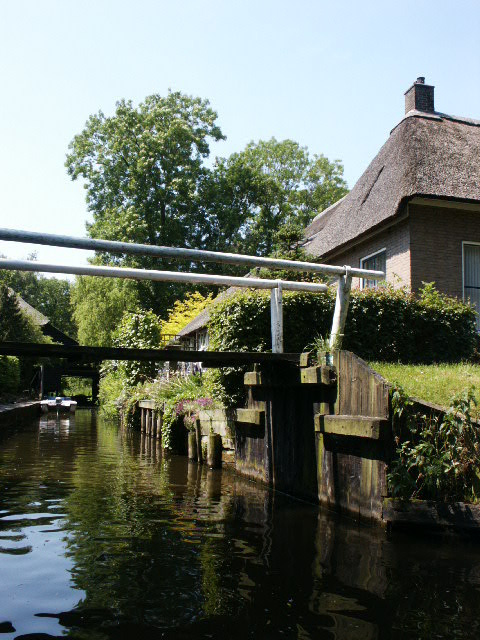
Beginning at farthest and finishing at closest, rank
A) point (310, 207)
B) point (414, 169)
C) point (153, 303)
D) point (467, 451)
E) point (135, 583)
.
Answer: point (310, 207), point (153, 303), point (414, 169), point (467, 451), point (135, 583)

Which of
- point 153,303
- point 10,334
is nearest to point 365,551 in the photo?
point 10,334

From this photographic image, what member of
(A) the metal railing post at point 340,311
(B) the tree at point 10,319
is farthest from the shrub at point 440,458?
(B) the tree at point 10,319

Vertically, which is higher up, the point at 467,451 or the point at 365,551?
the point at 467,451

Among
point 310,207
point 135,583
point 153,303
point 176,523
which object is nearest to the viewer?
point 135,583

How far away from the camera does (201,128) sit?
3553cm

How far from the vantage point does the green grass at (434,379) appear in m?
6.83

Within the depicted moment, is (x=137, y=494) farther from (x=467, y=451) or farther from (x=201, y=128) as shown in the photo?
(x=201, y=128)

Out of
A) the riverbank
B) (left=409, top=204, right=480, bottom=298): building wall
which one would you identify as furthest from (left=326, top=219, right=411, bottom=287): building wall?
the riverbank

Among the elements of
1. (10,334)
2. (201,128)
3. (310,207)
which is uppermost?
(201,128)

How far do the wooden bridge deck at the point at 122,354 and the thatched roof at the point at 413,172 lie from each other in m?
6.15

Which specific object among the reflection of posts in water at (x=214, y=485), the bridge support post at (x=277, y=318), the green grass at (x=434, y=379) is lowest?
the reflection of posts in water at (x=214, y=485)

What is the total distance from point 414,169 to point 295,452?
7.20 meters

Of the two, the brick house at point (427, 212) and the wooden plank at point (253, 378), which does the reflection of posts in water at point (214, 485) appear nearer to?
the wooden plank at point (253, 378)

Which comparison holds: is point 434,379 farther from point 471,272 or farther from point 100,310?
point 100,310
